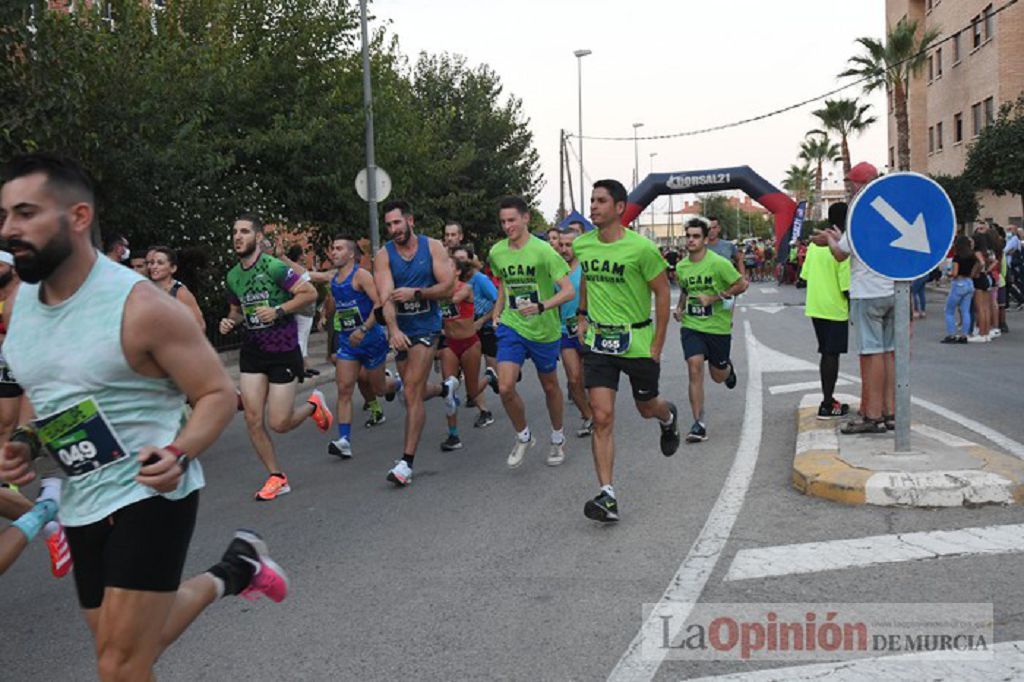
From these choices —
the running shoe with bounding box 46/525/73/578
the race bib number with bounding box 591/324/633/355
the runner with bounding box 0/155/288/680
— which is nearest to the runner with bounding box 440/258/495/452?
the race bib number with bounding box 591/324/633/355

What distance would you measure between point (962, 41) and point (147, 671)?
143 ft

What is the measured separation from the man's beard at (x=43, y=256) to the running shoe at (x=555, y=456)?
17.7ft

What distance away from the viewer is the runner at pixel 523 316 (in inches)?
310

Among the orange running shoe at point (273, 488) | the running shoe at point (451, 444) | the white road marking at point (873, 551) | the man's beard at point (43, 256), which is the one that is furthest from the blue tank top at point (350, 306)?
the man's beard at point (43, 256)

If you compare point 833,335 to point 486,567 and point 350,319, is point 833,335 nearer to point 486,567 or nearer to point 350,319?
point 350,319

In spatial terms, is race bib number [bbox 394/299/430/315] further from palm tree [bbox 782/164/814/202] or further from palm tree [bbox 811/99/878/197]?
palm tree [bbox 782/164/814/202]

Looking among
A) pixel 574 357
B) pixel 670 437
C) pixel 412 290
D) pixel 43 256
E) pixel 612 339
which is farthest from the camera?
pixel 574 357

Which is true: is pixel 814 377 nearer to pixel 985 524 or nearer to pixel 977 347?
pixel 977 347

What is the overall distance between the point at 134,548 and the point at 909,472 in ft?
15.5

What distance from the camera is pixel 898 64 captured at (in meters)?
37.6

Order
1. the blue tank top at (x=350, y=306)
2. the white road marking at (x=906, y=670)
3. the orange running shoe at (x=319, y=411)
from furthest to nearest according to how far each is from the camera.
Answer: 1. the blue tank top at (x=350, y=306)
2. the orange running shoe at (x=319, y=411)
3. the white road marking at (x=906, y=670)

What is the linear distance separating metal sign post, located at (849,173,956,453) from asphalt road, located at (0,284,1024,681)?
1.18 metres

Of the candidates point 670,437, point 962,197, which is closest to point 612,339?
point 670,437

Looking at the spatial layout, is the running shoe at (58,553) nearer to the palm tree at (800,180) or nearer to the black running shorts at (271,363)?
the black running shorts at (271,363)
